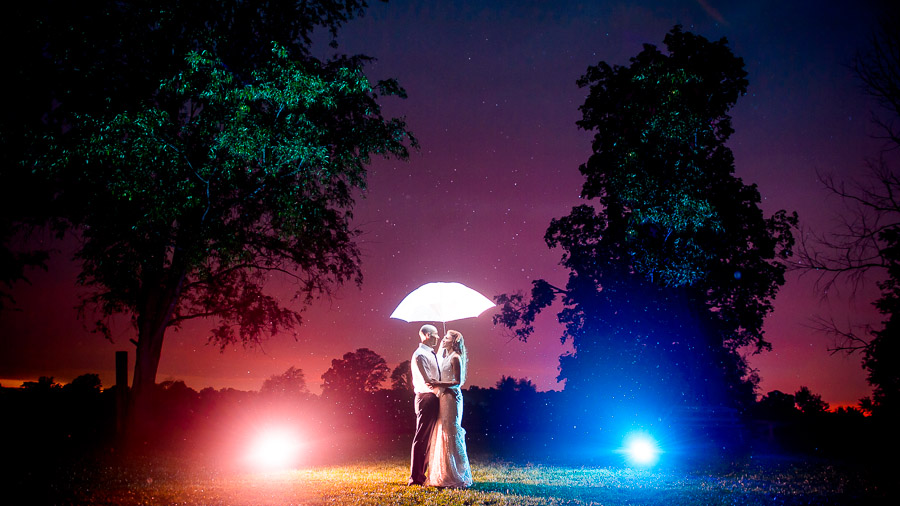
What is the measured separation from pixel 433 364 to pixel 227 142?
26.0 feet

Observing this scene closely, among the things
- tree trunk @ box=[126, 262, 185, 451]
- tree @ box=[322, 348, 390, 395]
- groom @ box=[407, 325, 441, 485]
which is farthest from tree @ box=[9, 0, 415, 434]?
tree @ box=[322, 348, 390, 395]

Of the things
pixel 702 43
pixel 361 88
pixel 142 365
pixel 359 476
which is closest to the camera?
pixel 359 476

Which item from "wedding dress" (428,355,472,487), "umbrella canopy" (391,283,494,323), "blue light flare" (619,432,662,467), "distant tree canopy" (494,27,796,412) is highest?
"distant tree canopy" (494,27,796,412)

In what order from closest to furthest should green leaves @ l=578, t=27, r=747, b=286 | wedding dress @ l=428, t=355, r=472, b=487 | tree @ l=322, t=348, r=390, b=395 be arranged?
wedding dress @ l=428, t=355, r=472, b=487, green leaves @ l=578, t=27, r=747, b=286, tree @ l=322, t=348, r=390, b=395

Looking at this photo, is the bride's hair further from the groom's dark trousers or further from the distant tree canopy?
the distant tree canopy

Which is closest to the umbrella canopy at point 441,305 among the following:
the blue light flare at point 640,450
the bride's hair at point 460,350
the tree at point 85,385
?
the bride's hair at point 460,350

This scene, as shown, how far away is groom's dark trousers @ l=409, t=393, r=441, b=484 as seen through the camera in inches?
384

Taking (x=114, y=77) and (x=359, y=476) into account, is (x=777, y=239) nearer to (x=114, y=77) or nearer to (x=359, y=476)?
(x=359, y=476)

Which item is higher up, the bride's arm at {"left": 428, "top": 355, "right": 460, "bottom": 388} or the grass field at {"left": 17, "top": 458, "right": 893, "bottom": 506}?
the bride's arm at {"left": 428, "top": 355, "right": 460, "bottom": 388}

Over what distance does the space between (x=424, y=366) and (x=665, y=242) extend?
13726 mm

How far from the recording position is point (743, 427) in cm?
2061

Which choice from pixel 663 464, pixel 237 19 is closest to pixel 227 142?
pixel 237 19

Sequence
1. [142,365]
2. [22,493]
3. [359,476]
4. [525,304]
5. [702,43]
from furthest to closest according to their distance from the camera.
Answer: [525,304] < [702,43] < [142,365] < [359,476] < [22,493]

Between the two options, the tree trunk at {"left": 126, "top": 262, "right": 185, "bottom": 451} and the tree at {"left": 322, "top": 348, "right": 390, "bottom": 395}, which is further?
the tree at {"left": 322, "top": 348, "right": 390, "bottom": 395}
